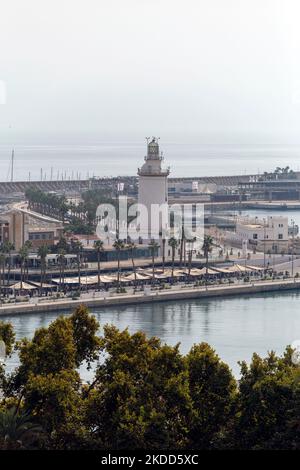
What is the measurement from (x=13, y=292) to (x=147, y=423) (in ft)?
34.3

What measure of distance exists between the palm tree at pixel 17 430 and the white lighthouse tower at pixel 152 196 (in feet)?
46.6

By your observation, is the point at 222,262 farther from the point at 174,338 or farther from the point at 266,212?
the point at 266,212

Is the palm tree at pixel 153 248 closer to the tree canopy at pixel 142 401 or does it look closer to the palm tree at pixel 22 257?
the palm tree at pixel 22 257

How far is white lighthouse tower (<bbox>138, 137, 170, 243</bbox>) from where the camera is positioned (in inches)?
867

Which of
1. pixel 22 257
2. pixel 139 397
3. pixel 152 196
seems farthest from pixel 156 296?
pixel 139 397

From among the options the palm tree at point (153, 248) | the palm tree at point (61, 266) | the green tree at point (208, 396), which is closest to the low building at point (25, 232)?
the palm tree at point (153, 248)

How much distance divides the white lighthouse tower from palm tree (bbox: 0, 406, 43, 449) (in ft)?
46.6

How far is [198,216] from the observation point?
31656mm

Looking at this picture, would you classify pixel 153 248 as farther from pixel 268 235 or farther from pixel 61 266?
pixel 268 235

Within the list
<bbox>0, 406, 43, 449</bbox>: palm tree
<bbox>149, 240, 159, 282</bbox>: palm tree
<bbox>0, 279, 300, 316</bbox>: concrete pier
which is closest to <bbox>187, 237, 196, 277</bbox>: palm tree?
<bbox>149, 240, 159, 282</bbox>: palm tree

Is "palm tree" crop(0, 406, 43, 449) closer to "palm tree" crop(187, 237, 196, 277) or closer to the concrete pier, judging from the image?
the concrete pier

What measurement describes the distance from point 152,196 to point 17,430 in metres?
14.8

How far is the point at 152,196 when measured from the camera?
2230cm

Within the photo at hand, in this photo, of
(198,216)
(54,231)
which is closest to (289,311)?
(54,231)
